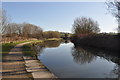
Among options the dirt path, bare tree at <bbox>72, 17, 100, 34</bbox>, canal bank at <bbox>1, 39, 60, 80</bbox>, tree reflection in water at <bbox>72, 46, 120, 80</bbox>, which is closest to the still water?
tree reflection in water at <bbox>72, 46, 120, 80</bbox>

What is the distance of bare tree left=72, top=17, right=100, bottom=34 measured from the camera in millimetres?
36597

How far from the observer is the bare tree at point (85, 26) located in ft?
120

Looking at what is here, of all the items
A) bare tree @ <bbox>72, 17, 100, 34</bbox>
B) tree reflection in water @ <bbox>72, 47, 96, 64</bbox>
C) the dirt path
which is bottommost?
tree reflection in water @ <bbox>72, 47, 96, 64</bbox>

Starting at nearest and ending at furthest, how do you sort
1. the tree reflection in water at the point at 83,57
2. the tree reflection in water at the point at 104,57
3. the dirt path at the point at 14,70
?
1. the dirt path at the point at 14,70
2. the tree reflection in water at the point at 104,57
3. the tree reflection in water at the point at 83,57

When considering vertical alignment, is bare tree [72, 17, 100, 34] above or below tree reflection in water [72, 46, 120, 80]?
above

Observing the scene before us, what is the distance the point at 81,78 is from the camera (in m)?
6.97

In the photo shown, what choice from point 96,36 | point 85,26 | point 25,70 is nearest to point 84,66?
point 25,70

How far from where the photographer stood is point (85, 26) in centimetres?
3769

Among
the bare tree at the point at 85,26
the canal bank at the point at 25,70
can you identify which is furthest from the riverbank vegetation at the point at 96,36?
the canal bank at the point at 25,70

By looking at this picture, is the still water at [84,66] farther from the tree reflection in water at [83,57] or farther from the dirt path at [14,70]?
the dirt path at [14,70]

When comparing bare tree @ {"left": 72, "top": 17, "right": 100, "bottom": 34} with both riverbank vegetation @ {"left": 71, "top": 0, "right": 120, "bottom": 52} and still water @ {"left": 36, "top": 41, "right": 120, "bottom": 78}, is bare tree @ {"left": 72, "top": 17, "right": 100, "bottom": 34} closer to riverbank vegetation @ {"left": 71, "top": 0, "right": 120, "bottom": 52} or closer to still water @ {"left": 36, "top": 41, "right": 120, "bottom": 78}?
riverbank vegetation @ {"left": 71, "top": 0, "right": 120, "bottom": 52}

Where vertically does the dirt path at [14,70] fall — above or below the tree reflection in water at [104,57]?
above

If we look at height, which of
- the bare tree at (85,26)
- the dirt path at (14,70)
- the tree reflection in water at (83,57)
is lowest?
the tree reflection in water at (83,57)

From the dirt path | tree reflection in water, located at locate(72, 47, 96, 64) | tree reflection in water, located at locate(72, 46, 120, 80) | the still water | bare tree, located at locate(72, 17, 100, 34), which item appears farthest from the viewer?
bare tree, located at locate(72, 17, 100, 34)
